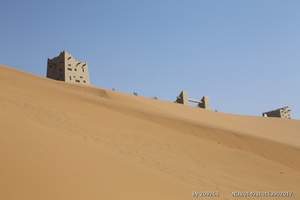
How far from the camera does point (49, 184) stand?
18.5ft

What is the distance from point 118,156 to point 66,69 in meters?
30.4

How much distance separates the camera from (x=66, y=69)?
37906mm

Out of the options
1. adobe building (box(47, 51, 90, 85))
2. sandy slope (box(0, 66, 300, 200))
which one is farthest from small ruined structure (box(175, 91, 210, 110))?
sandy slope (box(0, 66, 300, 200))

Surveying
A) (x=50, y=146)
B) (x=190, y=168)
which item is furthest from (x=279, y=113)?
(x=50, y=146)

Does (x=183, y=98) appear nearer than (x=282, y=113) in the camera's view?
Yes

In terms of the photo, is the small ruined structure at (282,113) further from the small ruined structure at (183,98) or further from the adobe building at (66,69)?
the adobe building at (66,69)

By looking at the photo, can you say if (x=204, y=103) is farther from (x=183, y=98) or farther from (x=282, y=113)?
(x=282, y=113)

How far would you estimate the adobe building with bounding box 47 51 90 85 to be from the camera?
125 feet

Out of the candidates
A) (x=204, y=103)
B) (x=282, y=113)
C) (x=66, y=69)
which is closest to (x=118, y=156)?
(x=66, y=69)

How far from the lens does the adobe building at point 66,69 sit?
1496 inches

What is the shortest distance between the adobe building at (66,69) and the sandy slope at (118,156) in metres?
22.5

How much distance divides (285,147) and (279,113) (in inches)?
1490

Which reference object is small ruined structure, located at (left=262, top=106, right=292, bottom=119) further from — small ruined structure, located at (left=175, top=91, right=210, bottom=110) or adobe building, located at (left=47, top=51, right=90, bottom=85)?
adobe building, located at (left=47, top=51, right=90, bottom=85)

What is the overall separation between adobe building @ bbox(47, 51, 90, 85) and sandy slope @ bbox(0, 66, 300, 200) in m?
22.5
